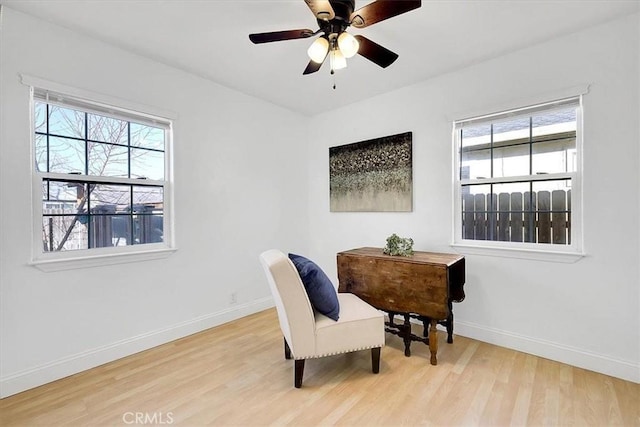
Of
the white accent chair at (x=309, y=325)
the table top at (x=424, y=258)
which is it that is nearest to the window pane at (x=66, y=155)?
the white accent chair at (x=309, y=325)

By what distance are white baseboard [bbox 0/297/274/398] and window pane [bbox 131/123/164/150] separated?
5.44 feet

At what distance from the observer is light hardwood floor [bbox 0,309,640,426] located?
1717 mm

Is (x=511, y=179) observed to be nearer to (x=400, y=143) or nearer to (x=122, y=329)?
(x=400, y=143)

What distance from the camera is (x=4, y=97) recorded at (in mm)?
1947

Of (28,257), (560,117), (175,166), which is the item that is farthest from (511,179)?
(28,257)

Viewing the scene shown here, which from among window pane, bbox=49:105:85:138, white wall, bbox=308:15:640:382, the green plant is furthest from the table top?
window pane, bbox=49:105:85:138

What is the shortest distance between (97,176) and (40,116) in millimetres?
518

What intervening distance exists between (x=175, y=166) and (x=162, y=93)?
2.15 ft

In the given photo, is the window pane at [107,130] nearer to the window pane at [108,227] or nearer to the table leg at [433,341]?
the window pane at [108,227]

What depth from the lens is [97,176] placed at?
2367 millimetres

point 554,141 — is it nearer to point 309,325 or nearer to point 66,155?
point 309,325

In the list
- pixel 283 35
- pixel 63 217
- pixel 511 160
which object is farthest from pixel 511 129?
pixel 63 217

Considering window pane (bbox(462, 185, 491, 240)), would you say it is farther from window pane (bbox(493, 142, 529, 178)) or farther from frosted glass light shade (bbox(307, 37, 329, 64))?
frosted glass light shade (bbox(307, 37, 329, 64))

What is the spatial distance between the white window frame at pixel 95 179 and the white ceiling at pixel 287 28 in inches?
18.3
